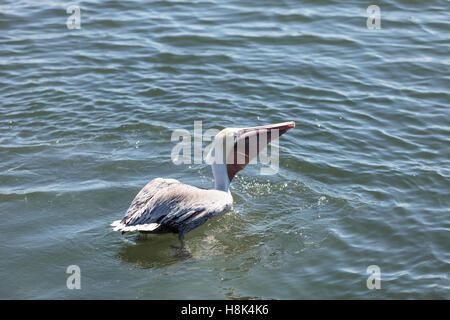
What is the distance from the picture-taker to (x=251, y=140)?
7031mm

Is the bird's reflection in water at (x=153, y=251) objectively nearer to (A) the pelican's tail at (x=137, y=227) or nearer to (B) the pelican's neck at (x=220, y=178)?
(A) the pelican's tail at (x=137, y=227)

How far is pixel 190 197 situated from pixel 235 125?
100 inches

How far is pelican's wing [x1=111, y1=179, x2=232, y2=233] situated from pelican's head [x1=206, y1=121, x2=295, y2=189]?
1.74 ft

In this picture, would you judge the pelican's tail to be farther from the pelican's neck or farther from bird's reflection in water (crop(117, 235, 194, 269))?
the pelican's neck

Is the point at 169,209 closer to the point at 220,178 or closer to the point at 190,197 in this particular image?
the point at 190,197

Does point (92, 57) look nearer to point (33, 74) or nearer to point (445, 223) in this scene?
point (33, 74)

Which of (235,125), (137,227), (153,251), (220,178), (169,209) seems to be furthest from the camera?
(235,125)

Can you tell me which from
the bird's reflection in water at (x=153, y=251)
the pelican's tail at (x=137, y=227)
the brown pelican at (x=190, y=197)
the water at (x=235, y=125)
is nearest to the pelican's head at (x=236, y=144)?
the brown pelican at (x=190, y=197)

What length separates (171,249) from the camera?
634 cm

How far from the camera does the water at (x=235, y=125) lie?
589 centimetres

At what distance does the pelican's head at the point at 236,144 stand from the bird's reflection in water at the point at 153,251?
3.34ft

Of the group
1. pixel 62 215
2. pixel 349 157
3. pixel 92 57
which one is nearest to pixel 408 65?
pixel 349 157

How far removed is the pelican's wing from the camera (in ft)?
20.1

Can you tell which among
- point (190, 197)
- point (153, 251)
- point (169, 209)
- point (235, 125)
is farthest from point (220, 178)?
point (235, 125)
